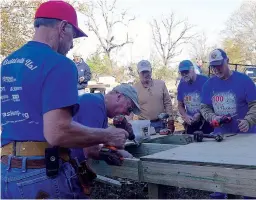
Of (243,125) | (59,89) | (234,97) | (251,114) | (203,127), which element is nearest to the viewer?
(59,89)

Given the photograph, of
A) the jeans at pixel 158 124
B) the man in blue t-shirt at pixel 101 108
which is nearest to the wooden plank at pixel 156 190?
the man in blue t-shirt at pixel 101 108

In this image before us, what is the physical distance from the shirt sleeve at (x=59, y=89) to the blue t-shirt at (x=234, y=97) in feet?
8.52

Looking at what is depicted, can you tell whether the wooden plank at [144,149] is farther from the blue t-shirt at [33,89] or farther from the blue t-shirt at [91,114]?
the blue t-shirt at [33,89]

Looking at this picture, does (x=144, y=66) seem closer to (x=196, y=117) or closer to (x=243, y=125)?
(x=196, y=117)

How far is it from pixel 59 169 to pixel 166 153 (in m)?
1.13

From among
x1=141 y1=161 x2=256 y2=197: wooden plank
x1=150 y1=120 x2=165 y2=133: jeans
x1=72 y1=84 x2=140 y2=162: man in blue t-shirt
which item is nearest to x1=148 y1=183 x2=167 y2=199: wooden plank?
x1=141 y1=161 x2=256 y2=197: wooden plank

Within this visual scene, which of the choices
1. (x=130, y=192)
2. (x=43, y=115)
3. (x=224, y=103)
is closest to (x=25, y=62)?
(x=43, y=115)

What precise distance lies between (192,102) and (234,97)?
1391mm

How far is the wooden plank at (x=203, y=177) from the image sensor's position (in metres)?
2.25

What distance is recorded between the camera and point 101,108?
285 centimetres

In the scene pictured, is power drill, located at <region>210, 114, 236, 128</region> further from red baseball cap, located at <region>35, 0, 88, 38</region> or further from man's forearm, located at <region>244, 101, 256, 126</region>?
red baseball cap, located at <region>35, 0, 88, 38</region>

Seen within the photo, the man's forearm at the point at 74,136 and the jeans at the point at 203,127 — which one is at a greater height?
the man's forearm at the point at 74,136

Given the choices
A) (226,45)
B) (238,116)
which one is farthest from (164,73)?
(238,116)

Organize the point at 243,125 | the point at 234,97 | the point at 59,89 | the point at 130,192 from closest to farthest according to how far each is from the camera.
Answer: the point at 59,89 → the point at 243,125 → the point at 234,97 → the point at 130,192
